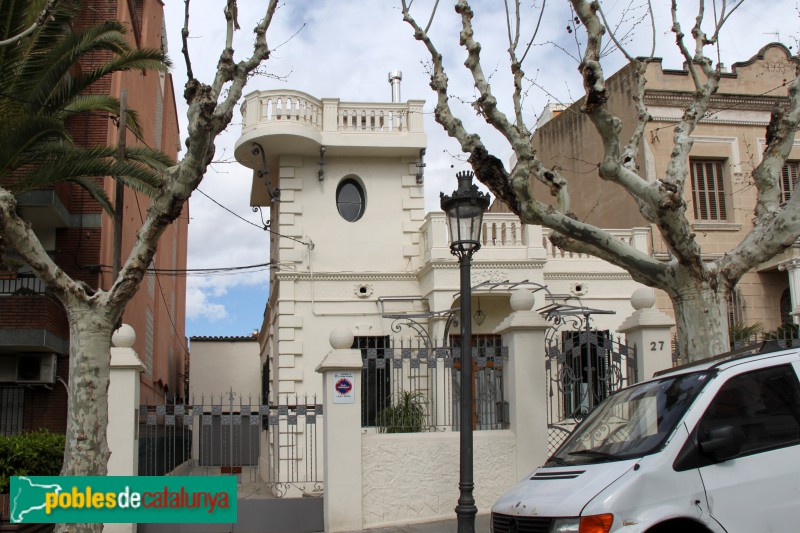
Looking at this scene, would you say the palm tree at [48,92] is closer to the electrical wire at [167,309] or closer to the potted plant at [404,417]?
the potted plant at [404,417]

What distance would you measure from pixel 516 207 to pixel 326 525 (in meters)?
4.56

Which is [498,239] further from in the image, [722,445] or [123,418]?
[722,445]

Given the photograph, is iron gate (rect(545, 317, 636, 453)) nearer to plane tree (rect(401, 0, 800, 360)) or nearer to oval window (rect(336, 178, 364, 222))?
plane tree (rect(401, 0, 800, 360))

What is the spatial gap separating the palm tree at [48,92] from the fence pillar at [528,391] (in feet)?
22.3

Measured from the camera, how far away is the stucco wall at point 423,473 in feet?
34.2

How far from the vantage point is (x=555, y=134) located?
24.2 metres

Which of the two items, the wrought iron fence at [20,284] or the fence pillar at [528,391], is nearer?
the fence pillar at [528,391]

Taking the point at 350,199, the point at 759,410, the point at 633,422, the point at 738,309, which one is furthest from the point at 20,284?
the point at 738,309

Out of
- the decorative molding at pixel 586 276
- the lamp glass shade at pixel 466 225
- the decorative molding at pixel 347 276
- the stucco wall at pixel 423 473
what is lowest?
the stucco wall at pixel 423 473

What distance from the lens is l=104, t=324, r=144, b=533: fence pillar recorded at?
995 centimetres

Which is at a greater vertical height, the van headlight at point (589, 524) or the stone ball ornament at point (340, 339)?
the stone ball ornament at point (340, 339)

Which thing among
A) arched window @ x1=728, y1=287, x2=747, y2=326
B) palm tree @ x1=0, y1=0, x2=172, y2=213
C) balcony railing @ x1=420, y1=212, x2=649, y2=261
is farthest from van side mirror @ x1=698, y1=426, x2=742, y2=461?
arched window @ x1=728, y1=287, x2=747, y2=326

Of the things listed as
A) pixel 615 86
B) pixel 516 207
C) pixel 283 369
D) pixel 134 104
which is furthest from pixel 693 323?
pixel 134 104

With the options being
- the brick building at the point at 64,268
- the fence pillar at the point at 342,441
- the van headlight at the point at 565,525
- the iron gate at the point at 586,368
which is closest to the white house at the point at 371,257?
the brick building at the point at 64,268
